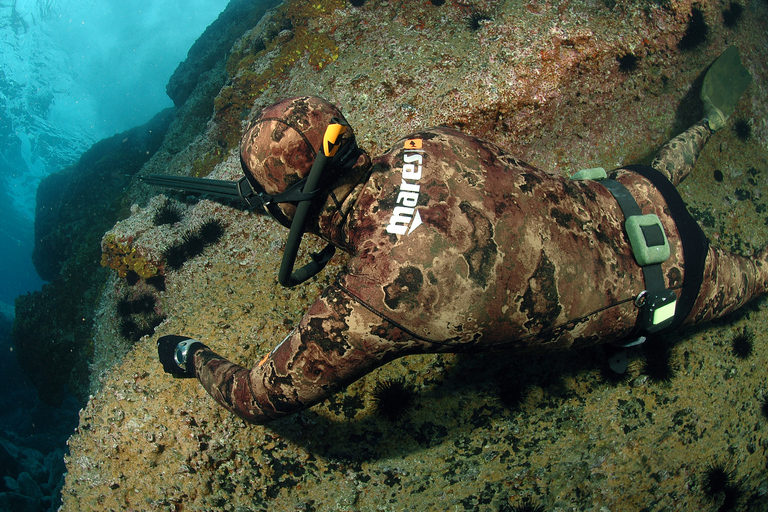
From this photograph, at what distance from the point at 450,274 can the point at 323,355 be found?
0.76 m

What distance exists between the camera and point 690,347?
12.6ft

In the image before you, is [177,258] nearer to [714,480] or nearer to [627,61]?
[627,61]

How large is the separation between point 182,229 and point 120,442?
2662mm

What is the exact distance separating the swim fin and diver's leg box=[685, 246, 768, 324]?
2276 mm

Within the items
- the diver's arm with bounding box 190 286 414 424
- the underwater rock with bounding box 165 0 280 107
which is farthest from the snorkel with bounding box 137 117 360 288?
the underwater rock with bounding box 165 0 280 107

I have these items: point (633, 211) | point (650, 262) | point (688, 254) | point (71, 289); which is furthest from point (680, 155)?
point (71, 289)

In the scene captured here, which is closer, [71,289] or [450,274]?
[450,274]

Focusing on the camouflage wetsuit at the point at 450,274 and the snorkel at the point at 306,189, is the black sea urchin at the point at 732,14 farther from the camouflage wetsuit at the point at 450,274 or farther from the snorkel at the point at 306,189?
the snorkel at the point at 306,189

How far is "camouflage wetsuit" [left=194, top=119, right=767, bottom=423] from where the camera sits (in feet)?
5.66

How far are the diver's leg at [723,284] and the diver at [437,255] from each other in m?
0.33

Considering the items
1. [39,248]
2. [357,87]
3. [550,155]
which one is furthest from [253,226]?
[39,248]

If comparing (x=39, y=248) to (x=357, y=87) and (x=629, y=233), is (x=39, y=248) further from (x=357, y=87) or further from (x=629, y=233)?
(x=629, y=233)

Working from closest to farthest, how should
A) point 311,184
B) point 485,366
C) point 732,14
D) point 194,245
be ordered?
point 311,184 < point 485,366 < point 194,245 < point 732,14

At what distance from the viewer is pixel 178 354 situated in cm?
330
